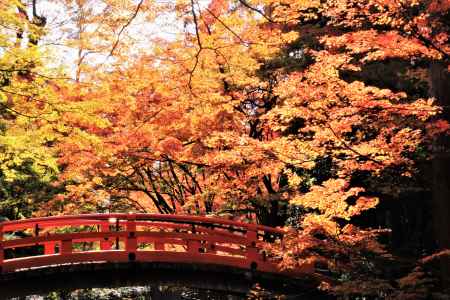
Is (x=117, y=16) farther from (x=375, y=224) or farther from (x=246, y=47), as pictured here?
(x=375, y=224)

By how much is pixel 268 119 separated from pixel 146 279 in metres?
5.49

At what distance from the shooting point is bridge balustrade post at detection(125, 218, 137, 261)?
10.8 meters

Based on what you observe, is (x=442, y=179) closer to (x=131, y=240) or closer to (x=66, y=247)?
(x=131, y=240)

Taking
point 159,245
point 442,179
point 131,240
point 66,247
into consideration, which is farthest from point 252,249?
point 442,179

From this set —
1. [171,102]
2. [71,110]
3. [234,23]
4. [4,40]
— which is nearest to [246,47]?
[234,23]

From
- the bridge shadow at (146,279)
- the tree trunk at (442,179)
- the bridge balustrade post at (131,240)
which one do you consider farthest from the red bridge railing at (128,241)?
the tree trunk at (442,179)

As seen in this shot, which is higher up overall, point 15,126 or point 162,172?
point 15,126

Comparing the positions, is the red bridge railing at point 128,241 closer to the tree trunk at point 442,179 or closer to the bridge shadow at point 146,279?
the bridge shadow at point 146,279

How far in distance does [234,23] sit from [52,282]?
794 cm

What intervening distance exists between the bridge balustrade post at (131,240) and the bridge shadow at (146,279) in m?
0.22

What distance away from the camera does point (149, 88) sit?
14062 mm

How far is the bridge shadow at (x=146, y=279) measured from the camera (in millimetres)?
10328

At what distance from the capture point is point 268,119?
1338cm

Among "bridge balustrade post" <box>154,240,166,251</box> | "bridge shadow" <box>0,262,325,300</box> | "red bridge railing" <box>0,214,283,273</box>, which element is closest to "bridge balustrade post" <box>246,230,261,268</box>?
"red bridge railing" <box>0,214,283,273</box>
